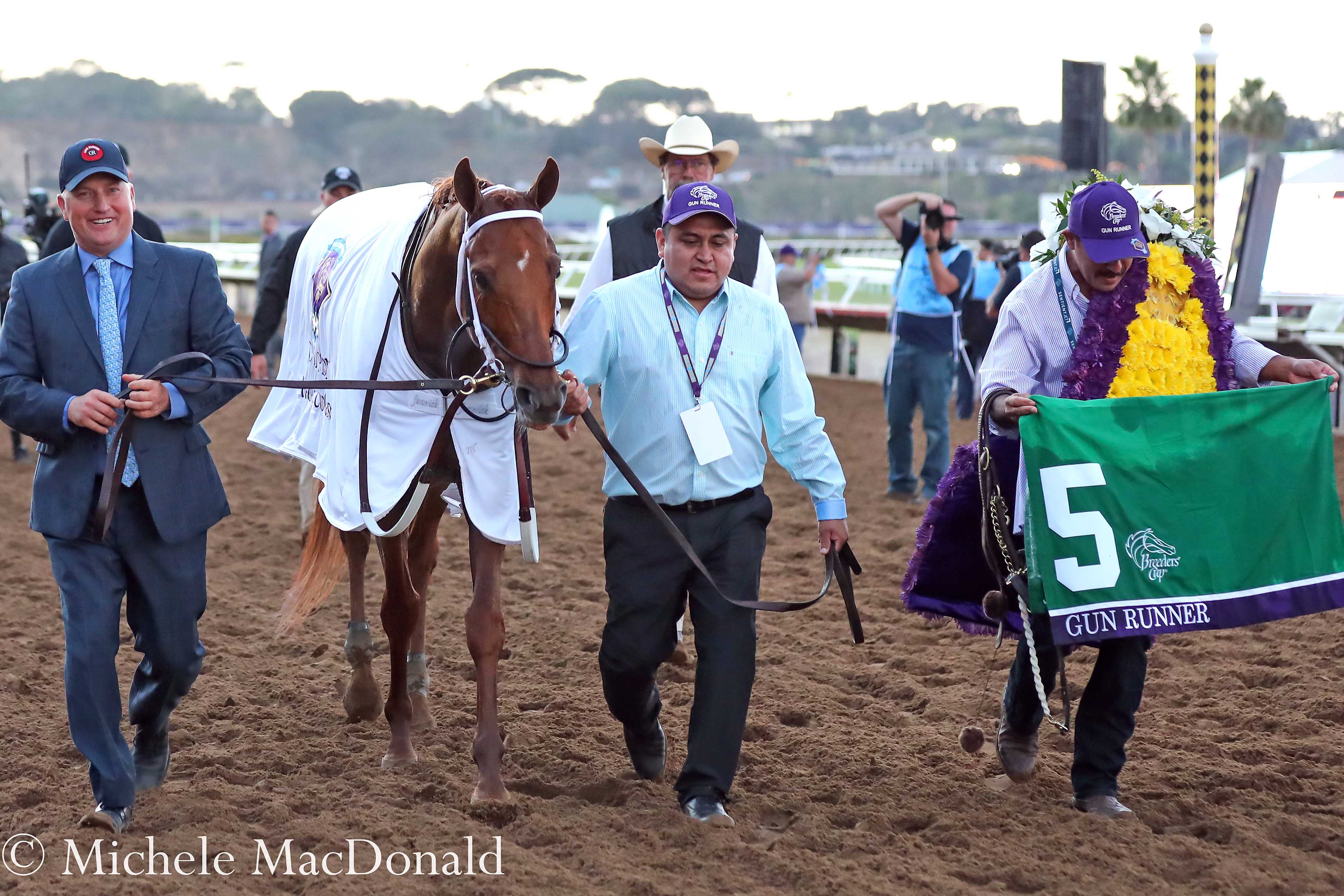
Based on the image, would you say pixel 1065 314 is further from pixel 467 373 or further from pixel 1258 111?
pixel 1258 111

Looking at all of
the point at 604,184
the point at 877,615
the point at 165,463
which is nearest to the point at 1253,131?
the point at 877,615

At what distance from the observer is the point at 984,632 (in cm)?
451

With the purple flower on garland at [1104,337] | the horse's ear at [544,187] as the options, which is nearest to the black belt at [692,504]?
the horse's ear at [544,187]

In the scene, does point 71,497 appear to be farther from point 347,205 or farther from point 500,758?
point 347,205

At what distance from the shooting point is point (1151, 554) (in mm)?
3988

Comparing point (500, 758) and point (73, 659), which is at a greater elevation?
point (73, 659)

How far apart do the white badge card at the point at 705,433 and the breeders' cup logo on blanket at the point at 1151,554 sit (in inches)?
46.0

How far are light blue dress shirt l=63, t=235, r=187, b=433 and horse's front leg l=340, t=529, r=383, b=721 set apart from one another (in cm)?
134

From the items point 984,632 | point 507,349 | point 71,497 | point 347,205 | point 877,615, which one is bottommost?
point 877,615

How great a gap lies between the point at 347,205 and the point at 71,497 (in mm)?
2450

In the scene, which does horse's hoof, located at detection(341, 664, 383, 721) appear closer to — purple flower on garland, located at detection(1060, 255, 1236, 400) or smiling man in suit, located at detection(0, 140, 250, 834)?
smiling man in suit, located at detection(0, 140, 250, 834)

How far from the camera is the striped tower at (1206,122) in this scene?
10328 millimetres

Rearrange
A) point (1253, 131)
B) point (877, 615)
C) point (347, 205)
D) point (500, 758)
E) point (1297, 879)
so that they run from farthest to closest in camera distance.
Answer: point (1253, 131), point (877, 615), point (347, 205), point (500, 758), point (1297, 879)

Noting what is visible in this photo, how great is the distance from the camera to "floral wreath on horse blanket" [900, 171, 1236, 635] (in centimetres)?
406
